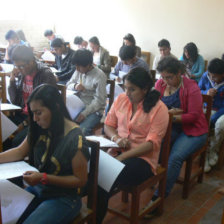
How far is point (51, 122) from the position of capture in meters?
1.27

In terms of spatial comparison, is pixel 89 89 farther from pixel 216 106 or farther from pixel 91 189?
pixel 91 189

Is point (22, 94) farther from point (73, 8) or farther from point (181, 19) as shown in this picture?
point (73, 8)

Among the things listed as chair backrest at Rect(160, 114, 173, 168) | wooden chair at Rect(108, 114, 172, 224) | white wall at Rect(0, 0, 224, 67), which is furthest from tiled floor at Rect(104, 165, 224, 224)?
white wall at Rect(0, 0, 224, 67)

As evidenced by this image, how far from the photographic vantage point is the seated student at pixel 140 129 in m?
1.66

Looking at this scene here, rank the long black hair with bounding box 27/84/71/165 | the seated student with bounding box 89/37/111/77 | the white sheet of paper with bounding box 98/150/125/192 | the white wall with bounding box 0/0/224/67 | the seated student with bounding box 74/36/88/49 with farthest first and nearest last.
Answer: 1. the seated student with bounding box 74/36/88/49
2. the white wall with bounding box 0/0/224/67
3. the seated student with bounding box 89/37/111/77
4. the white sheet of paper with bounding box 98/150/125/192
5. the long black hair with bounding box 27/84/71/165

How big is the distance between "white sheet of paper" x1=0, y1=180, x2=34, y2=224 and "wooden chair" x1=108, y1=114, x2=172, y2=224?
24.2 inches

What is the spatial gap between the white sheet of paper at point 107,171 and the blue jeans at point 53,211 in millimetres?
156

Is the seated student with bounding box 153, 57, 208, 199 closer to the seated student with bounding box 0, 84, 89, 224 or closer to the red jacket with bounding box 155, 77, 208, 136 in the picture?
the red jacket with bounding box 155, 77, 208, 136

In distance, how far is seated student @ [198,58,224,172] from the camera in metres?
2.65

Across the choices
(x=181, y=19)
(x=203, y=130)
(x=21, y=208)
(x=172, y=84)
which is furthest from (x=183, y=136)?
(x=181, y=19)

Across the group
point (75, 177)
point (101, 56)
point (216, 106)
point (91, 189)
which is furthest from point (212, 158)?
point (101, 56)

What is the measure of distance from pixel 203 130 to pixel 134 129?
68 cm

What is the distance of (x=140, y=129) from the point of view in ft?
5.77

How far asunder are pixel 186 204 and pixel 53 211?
Result: 1.28 meters
